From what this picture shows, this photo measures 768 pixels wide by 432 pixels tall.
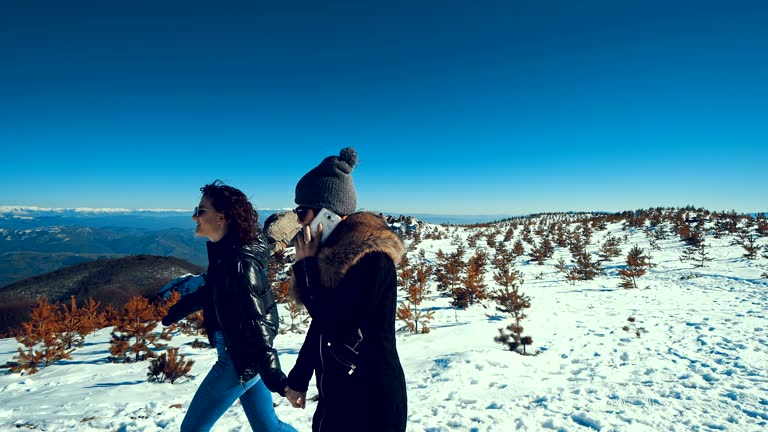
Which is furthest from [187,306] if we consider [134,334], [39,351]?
[39,351]

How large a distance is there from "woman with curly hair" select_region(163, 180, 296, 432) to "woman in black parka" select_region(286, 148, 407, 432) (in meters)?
0.53

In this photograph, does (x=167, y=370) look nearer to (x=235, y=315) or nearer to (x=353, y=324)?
(x=235, y=315)

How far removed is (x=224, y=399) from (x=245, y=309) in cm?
68

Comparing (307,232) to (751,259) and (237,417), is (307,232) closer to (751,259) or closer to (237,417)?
(237,417)

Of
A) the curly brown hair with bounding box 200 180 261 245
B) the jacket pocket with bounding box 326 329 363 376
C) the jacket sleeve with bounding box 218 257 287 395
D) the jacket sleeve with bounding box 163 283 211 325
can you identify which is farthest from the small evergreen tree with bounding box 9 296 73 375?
the jacket pocket with bounding box 326 329 363 376

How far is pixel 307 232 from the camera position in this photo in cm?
169

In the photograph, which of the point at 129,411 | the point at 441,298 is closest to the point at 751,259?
the point at 441,298

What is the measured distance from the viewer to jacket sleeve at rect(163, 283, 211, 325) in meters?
2.44

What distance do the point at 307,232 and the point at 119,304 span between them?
48.3 feet

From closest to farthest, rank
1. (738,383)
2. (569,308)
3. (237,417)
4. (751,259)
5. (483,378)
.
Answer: (237,417) → (738,383) → (483,378) → (569,308) → (751,259)

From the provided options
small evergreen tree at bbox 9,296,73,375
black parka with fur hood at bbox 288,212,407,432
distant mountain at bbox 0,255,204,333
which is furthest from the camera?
distant mountain at bbox 0,255,204,333

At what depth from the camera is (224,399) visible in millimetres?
2213

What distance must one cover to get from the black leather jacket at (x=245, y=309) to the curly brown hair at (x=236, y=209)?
0.08 metres

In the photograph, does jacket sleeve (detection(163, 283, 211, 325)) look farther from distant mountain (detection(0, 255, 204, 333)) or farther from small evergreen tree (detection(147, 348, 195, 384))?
distant mountain (detection(0, 255, 204, 333))
